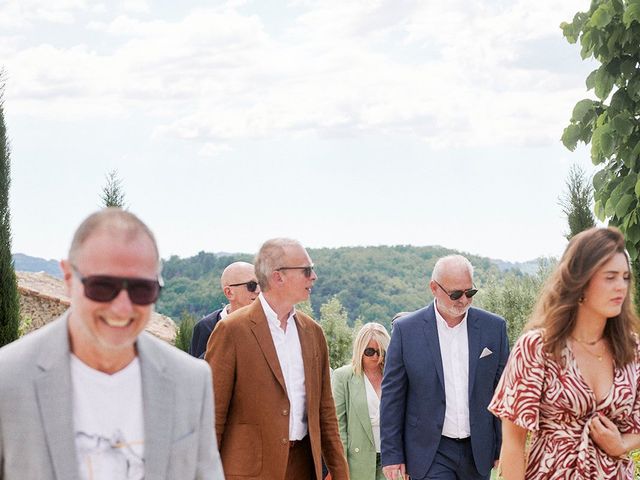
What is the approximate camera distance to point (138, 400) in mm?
3314

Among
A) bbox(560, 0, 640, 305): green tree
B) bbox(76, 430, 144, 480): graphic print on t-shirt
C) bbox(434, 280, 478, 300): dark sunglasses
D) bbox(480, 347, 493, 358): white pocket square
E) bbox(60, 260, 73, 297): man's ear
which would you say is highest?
bbox(560, 0, 640, 305): green tree

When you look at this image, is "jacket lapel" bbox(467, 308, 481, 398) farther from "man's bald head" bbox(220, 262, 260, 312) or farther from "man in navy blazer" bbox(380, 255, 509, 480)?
"man's bald head" bbox(220, 262, 260, 312)

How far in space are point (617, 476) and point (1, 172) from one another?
14.8m

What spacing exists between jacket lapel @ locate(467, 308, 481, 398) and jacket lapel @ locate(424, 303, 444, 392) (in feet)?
0.69

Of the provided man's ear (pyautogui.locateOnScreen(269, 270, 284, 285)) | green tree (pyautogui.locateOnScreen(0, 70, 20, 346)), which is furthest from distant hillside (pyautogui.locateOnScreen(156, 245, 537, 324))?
man's ear (pyautogui.locateOnScreen(269, 270, 284, 285))

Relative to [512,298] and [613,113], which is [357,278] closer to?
[512,298]

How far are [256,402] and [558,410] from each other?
2.13m

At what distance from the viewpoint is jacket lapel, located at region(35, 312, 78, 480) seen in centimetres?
316

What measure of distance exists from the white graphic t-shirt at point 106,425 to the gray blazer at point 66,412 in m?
0.03

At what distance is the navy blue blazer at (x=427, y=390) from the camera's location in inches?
291

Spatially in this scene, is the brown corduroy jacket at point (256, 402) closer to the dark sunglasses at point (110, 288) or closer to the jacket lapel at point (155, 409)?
the jacket lapel at point (155, 409)

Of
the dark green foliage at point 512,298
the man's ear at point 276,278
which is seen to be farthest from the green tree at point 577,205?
the man's ear at point 276,278

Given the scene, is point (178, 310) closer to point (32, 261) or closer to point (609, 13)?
point (32, 261)

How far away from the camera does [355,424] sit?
9.68 meters
